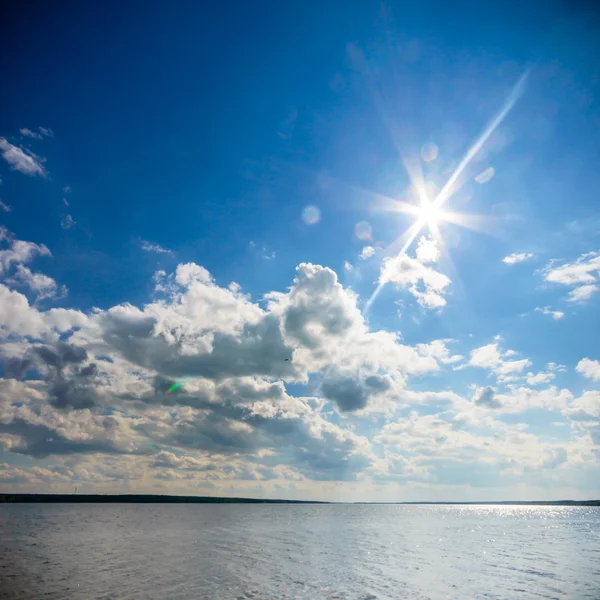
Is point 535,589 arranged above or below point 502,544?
below


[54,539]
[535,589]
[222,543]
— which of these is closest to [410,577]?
[535,589]

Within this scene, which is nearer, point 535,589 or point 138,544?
point 535,589

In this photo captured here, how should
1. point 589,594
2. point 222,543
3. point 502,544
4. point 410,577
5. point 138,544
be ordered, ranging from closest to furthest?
point 589,594, point 410,577, point 138,544, point 222,543, point 502,544

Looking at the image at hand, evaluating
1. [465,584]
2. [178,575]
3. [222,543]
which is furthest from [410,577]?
[222,543]

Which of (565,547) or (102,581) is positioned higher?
(565,547)

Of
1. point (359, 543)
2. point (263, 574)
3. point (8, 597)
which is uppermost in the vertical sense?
point (359, 543)

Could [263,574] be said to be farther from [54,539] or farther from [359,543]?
[54,539]

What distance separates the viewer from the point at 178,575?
43812 mm

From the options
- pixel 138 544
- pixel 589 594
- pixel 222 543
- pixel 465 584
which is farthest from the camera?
pixel 222 543

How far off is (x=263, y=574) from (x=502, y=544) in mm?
55885

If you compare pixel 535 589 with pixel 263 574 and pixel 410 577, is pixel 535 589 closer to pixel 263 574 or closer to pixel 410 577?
pixel 410 577

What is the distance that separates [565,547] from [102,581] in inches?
2919

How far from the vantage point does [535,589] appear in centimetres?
3994

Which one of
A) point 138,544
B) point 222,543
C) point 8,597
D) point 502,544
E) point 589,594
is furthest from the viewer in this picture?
point 502,544
